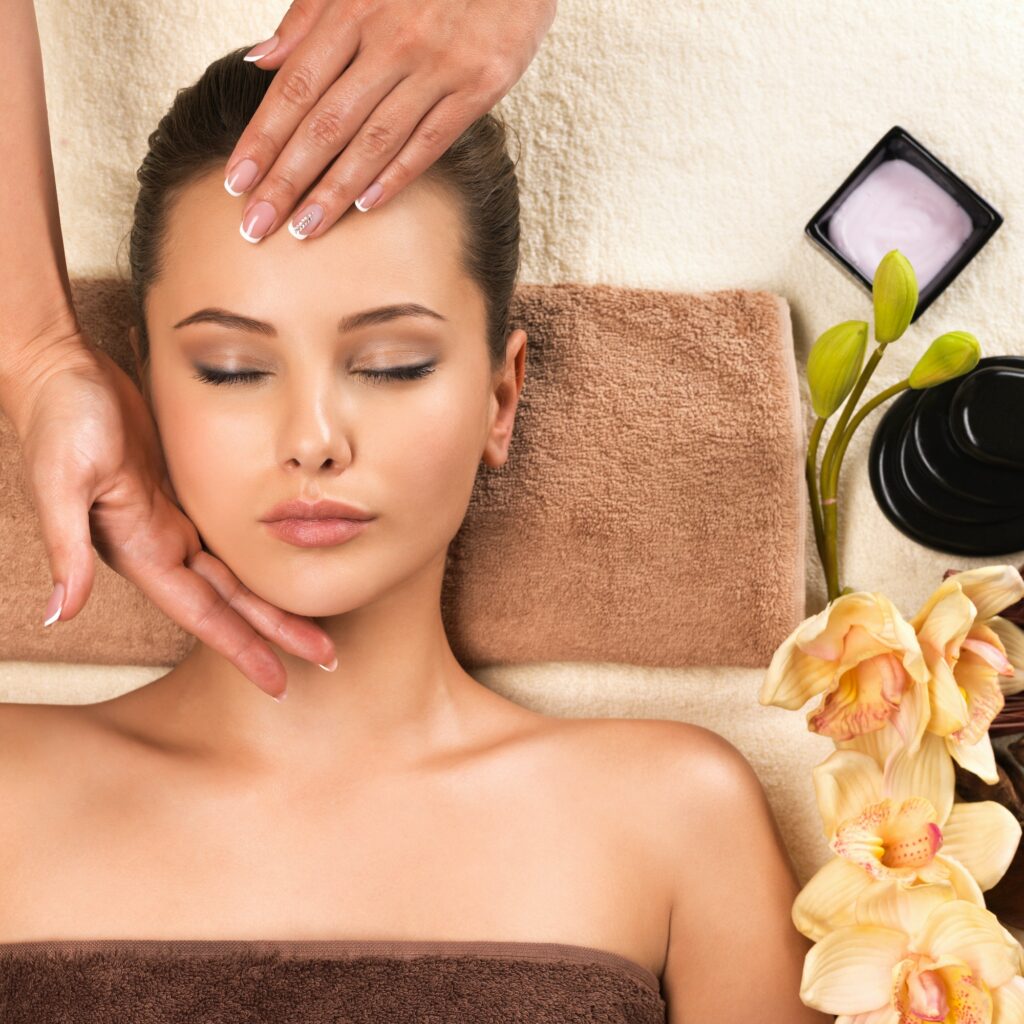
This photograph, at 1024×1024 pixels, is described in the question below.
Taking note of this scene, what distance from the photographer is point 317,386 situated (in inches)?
38.7

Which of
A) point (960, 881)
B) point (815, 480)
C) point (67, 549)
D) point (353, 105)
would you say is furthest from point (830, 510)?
point (67, 549)

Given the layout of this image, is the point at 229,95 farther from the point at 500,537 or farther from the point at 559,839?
the point at 559,839

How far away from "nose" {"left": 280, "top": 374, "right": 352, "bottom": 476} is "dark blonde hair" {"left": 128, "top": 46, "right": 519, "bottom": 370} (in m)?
0.20

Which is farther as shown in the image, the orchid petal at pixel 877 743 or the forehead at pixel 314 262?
the orchid petal at pixel 877 743

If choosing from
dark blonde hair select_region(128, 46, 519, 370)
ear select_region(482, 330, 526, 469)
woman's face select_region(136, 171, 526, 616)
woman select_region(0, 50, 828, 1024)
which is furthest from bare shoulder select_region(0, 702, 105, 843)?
ear select_region(482, 330, 526, 469)

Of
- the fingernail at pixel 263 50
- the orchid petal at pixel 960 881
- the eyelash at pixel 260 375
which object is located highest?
the fingernail at pixel 263 50

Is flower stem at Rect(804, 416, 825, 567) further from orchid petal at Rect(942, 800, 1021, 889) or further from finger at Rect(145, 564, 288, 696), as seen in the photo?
finger at Rect(145, 564, 288, 696)

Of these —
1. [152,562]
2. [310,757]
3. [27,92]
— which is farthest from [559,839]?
[27,92]

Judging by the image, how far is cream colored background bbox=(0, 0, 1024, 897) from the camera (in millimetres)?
1327

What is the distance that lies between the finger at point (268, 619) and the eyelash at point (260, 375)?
201 mm

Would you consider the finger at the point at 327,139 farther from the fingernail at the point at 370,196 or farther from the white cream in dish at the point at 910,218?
the white cream in dish at the point at 910,218

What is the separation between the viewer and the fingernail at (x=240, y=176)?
1000 mm

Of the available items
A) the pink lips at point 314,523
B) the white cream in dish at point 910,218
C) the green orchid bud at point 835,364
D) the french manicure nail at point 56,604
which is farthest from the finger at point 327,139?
the white cream in dish at point 910,218

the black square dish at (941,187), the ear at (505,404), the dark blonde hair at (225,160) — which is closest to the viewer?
the dark blonde hair at (225,160)
